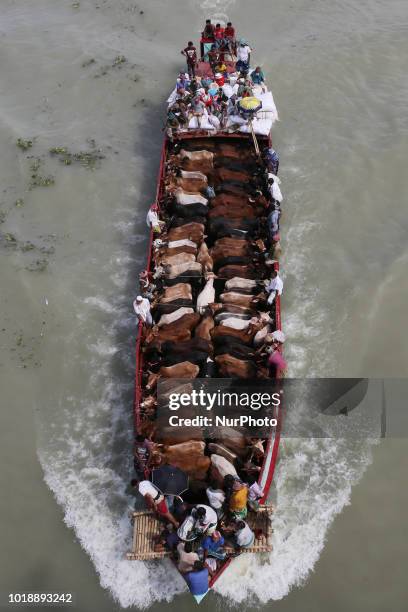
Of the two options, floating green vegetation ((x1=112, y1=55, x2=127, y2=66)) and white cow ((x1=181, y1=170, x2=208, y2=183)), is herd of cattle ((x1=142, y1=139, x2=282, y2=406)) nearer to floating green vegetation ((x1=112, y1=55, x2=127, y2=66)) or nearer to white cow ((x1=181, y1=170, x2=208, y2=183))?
white cow ((x1=181, y1=170, x2=208, y2=183))

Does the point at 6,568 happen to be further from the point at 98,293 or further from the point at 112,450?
the point at 98,293

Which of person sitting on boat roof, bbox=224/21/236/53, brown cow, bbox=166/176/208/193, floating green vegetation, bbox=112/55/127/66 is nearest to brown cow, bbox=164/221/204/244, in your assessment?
brown cow, bbox=166/176/208/193

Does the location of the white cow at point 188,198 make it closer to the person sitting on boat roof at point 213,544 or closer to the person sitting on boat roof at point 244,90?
the person sitting on boat roof at point 244,90

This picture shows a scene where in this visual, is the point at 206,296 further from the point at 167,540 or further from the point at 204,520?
the point at 167,540

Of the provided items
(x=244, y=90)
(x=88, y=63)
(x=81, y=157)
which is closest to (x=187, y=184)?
(x=244, y=90)

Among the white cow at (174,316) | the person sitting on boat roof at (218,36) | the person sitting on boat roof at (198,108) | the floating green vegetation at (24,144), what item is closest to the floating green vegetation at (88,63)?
the floating green vegetation at (24,144)
